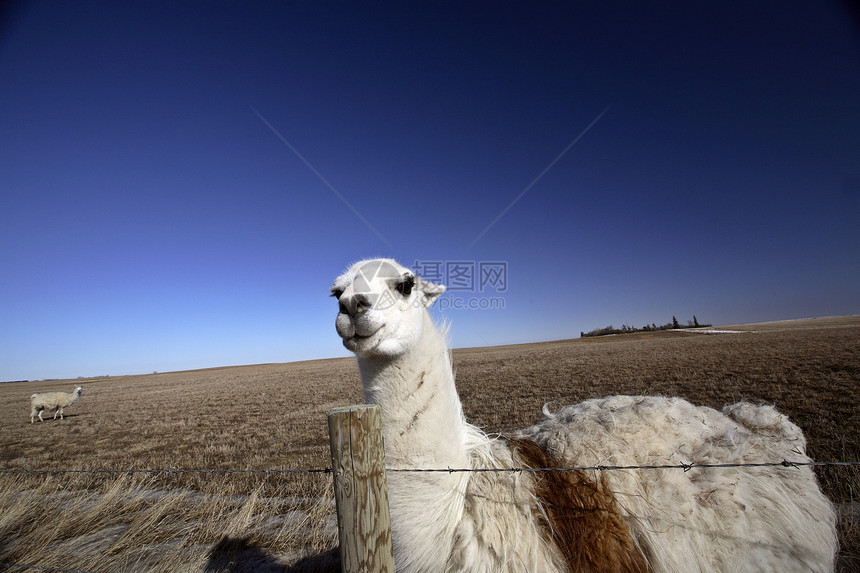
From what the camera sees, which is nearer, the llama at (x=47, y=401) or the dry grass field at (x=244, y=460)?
the dry grass field at (x=244, y=460)

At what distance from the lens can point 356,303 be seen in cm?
199

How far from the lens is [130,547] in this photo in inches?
147

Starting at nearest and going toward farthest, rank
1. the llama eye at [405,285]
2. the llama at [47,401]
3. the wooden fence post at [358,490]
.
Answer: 1. the wooden fence post at [358,490]
2. the llama eye at [405,285]
3. the llama at [47,401]

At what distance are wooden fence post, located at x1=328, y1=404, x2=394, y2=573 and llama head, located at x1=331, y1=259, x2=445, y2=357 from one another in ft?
1.61

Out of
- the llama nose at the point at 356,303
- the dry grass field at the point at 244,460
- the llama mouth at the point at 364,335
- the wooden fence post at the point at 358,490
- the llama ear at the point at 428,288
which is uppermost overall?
the llama ear at the point at 428,288

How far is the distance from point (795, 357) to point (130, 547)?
22762 mm

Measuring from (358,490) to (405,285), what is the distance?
1.10m

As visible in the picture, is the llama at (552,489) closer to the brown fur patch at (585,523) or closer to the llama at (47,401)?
the brown fur patch at (585,523)

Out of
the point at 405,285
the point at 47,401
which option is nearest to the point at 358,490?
the point at 405,285

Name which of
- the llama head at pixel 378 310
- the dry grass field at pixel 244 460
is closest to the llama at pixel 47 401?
the dry grass field at pixel 244 460

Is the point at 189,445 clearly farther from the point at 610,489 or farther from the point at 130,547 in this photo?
the point at 610,489

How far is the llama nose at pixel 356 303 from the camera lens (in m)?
1.99

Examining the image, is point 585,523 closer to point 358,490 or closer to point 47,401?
point 358,490

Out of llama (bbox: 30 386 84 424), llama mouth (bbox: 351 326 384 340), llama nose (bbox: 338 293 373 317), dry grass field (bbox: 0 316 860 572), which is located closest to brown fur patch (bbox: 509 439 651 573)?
llama mouth (bbox: 351 326 384 340)
